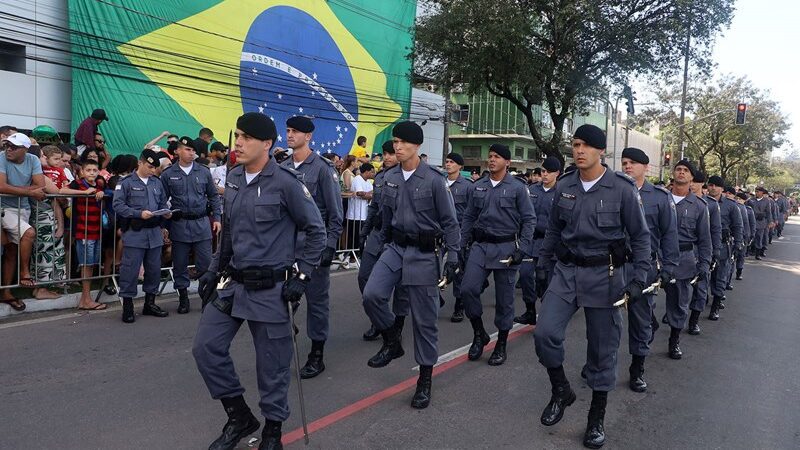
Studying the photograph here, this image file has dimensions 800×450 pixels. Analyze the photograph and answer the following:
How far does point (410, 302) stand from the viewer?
4.58m

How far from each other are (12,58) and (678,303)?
15.1 meters

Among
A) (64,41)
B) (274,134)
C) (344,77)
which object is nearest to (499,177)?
(274,134)

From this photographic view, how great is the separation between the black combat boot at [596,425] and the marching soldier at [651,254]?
1.13m

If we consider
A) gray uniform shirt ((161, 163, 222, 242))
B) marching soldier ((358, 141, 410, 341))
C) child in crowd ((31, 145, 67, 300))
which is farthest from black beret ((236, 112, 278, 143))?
child in crowd ((31, 145, 67, 300))

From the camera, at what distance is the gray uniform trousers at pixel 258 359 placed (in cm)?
333

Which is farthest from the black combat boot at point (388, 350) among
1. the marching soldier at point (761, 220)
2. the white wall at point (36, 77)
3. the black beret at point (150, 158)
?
the marching soldier at point (761, 220)

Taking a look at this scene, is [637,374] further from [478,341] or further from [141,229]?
[141,229]

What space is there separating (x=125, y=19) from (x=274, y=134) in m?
13.2

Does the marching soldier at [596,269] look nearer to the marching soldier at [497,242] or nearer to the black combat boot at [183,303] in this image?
the marching soldier at [497,242]

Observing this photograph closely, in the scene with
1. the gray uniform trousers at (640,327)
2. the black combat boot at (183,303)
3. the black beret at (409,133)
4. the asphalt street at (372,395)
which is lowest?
the asphalt street at (372,395)

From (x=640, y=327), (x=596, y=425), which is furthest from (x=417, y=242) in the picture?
(x=640, y=327)

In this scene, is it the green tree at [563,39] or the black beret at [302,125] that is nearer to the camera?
the black beret at [302,125]

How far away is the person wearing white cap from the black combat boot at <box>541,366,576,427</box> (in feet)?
18.5

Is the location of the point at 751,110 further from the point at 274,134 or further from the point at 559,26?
the point at 274,134
